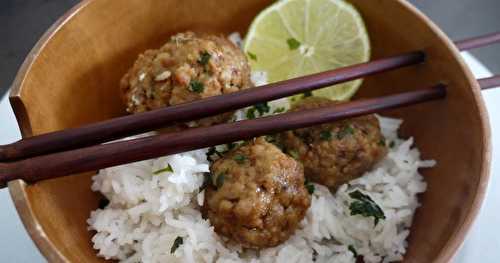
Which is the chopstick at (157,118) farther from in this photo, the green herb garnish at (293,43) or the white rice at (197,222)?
the green herb garnish at (293,43)

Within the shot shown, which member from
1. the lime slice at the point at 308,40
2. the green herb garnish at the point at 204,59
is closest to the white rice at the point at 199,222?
the green herb garnish at the point at 204,59

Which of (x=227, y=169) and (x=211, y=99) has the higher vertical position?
(x=211, y=99)

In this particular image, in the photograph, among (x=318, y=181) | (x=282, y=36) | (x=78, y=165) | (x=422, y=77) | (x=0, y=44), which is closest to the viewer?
(x=78, y=165)

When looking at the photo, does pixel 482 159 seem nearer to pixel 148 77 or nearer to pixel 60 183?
pixel 148 77

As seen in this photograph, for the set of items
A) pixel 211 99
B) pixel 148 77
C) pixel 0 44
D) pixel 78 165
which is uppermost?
pixel 0 44

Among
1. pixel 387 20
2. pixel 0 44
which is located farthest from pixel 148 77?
pixel 0 44

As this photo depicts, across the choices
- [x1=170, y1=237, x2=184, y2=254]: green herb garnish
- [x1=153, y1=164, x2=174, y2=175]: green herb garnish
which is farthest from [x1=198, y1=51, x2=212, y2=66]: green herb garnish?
[x1=170, y1=237, x2=184, y2=254]: green herb garnish

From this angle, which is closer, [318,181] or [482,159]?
[482,159]

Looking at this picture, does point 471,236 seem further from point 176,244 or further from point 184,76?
point 184,76

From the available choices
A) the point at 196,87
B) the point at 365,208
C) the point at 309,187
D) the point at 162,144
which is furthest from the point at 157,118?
the point at 365,208
